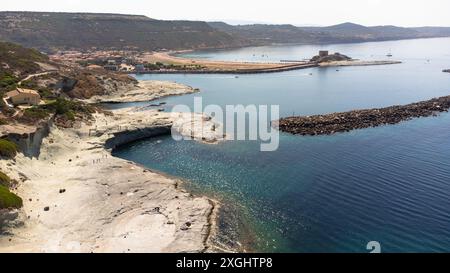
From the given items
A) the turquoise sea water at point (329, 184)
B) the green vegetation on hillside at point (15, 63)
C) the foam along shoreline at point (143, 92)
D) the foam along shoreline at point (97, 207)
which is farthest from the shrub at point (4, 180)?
the foam along shoreline at point (143, 92)

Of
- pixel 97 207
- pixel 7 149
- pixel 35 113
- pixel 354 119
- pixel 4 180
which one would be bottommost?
pixel 97 207

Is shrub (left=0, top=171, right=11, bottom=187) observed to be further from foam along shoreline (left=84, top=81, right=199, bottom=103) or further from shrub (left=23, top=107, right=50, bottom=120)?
foam along shoreline (left=84, top=81, right=199, bottom=103)

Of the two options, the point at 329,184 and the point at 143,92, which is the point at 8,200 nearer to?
the point at 329,184

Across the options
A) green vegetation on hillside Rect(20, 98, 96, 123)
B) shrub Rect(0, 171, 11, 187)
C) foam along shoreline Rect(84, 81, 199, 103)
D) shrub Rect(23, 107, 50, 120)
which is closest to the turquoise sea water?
green vegetation on hillside Rect(20, 98, 96, 123)

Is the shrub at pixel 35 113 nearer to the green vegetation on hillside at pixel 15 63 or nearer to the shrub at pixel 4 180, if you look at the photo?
the shrub at pixel 4 180

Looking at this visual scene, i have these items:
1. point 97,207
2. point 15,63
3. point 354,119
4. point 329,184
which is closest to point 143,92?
point 15,63
